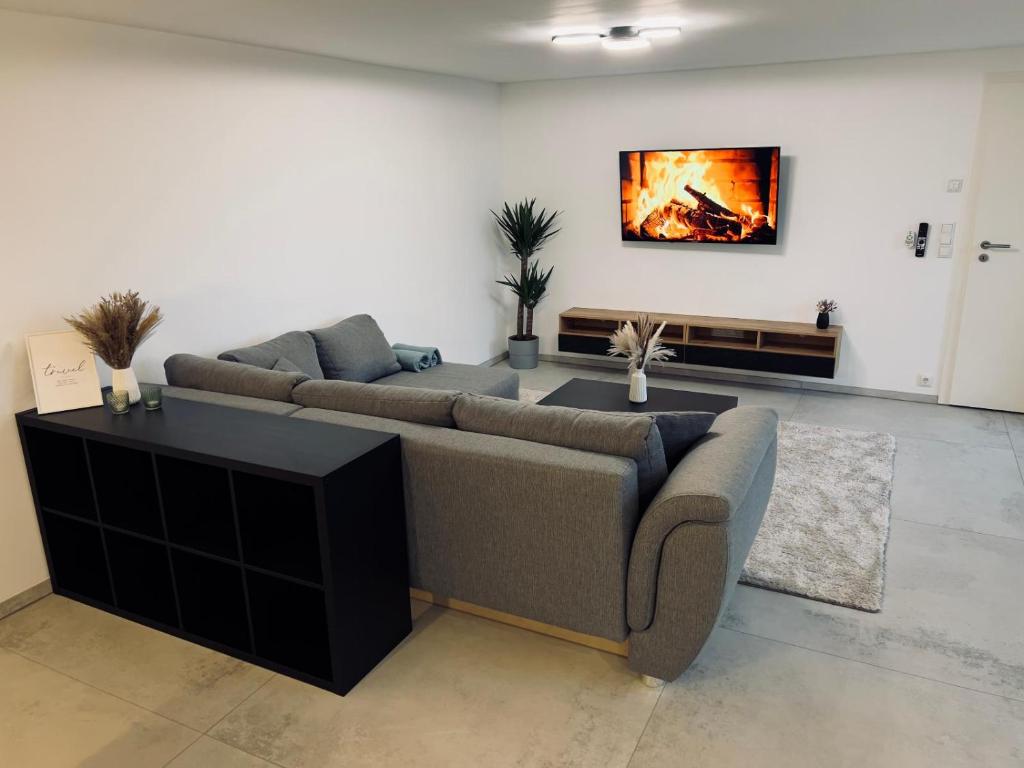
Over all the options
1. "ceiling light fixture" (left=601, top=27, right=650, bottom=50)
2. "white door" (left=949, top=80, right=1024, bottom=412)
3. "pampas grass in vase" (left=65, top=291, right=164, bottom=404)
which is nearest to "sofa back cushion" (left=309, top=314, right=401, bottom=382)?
"pampas grass in vase" (left=65, top=291, right=164, bottom=404)

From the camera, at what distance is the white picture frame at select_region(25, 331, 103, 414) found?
2.86m

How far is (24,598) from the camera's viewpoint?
9.82 ft

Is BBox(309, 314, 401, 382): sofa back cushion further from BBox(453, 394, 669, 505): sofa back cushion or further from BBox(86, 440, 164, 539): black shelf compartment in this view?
BBox(453, 394, 669, 505): sofa back cushion

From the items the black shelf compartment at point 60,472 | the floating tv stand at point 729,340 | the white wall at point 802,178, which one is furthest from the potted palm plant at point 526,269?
the black shelf compartment at point 60,472

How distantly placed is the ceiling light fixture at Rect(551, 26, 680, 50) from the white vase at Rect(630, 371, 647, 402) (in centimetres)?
178

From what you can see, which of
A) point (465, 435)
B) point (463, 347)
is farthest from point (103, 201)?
point (463, 347)

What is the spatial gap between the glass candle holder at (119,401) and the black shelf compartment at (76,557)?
1.62 ft

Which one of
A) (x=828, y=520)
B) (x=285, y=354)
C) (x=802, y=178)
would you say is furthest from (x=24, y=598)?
(x=802, y=178)

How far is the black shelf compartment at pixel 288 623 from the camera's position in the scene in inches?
99.8

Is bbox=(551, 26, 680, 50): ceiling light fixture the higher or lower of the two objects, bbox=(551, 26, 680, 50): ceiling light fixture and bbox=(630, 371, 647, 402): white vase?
the higher

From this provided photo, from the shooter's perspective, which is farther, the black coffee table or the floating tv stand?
the floating tv stand

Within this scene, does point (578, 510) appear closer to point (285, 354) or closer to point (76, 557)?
point (76, 557)

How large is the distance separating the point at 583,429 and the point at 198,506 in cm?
143

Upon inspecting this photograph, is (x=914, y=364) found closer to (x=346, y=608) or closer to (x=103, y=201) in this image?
(x=346, y=608)
